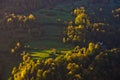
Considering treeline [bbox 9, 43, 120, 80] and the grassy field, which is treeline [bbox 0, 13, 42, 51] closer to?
the grassy field

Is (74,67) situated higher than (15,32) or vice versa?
(15,32)

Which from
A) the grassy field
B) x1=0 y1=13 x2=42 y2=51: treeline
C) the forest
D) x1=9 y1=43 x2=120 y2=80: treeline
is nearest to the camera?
x1=9 y1=43 x2=120 y2=80: treeline

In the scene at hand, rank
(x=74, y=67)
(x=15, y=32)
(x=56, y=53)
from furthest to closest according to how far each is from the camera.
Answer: (x=15, y=32), (x=56, y=53), (x=74, y=67)

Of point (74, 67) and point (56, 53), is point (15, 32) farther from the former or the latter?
point (74, 67)

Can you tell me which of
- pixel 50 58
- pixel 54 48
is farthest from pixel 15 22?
pixel 50 58

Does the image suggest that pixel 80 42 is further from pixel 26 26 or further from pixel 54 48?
pixel 26 26

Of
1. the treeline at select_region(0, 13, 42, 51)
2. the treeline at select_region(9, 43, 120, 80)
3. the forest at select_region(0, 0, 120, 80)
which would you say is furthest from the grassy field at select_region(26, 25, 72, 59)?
the treeline at select_region(9, 43, 120, 80)

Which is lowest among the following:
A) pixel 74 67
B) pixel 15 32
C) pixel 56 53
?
pixel 56 53

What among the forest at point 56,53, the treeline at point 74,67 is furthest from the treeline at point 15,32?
the treeline at point 74,67

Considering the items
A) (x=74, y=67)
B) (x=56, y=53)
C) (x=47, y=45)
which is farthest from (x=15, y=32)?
(x=74, y=67)
